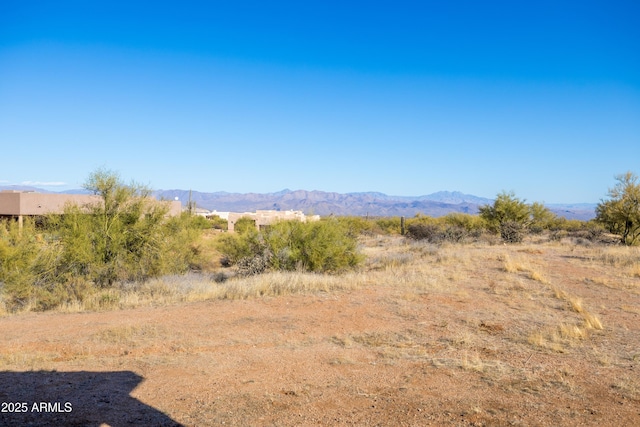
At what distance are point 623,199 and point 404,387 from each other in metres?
26.2

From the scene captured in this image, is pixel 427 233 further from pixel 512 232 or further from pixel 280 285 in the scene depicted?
pixel 280 285

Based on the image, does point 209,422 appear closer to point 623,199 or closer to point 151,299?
point 151,299

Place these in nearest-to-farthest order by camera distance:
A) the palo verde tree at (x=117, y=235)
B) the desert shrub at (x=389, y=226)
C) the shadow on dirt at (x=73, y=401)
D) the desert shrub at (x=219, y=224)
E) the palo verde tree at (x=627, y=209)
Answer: the shadow on dirt at (x=73, y=401)
the palo verde tree at (x=117, y=235)
the palo verde tree at (x=627, y=209)
the desert shrub at (x=389, y=226)
the desert shrub at (x=219, y=224)

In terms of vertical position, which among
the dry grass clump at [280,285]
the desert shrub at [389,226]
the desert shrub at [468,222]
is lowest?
the dry grass clump at [280,285]

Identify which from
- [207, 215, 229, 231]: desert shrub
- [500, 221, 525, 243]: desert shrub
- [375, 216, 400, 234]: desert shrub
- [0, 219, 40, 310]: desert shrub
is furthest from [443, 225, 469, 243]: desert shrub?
[207, 215, 229, 231]: desert shrub

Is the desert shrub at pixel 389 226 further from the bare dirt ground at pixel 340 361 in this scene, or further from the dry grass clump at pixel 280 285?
the bare dirt ground at pixel 340 361

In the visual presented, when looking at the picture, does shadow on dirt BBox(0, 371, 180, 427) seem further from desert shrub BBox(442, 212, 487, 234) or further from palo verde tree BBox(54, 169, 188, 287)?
desert shrub BBox(442, 212, 487, 234)

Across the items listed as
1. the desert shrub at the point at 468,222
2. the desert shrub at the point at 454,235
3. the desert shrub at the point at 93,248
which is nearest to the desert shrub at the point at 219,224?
the desert shrub at the point at 468,222

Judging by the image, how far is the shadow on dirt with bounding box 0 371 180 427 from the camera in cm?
490

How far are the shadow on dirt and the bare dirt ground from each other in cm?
2

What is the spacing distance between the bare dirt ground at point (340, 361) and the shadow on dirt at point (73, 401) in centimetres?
2

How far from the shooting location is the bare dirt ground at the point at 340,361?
523 centimetres

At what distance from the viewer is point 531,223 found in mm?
35969

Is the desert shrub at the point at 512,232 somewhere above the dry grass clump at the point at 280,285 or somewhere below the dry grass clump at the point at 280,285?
above
